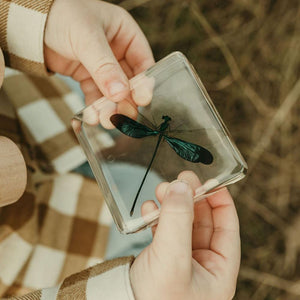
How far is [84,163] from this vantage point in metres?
0.71

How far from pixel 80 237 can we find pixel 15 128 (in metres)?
0.22

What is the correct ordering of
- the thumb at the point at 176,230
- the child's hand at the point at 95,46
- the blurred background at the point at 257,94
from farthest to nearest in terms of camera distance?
the blurred background at the point at 257,94, the child's hand at the point at 95,46, the thumb at the point at 176,230

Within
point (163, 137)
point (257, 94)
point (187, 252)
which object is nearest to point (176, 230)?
point (187, 252)

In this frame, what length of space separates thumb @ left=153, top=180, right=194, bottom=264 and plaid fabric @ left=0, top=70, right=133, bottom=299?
0.28 metres

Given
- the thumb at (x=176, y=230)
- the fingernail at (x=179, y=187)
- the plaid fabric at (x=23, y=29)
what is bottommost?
the thumb at (x=176, y=230)

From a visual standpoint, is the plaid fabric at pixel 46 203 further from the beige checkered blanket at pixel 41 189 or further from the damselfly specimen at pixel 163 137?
the damselfly specimen at pixel 163 137

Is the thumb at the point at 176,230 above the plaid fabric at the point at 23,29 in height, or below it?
below

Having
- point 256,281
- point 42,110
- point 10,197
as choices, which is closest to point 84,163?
point 42,110

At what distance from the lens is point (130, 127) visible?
516mm

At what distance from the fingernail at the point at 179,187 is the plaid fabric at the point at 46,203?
0.90ft

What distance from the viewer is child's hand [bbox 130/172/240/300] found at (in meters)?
0.41

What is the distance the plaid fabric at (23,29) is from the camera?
0.54m

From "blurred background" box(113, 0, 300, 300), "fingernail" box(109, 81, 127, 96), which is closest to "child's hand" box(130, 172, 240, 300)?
"fingernail" box(109, 81, 127, 96)

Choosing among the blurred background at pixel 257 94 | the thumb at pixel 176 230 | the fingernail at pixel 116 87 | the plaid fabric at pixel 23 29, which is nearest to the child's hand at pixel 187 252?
the thumb at pixel 176 230
